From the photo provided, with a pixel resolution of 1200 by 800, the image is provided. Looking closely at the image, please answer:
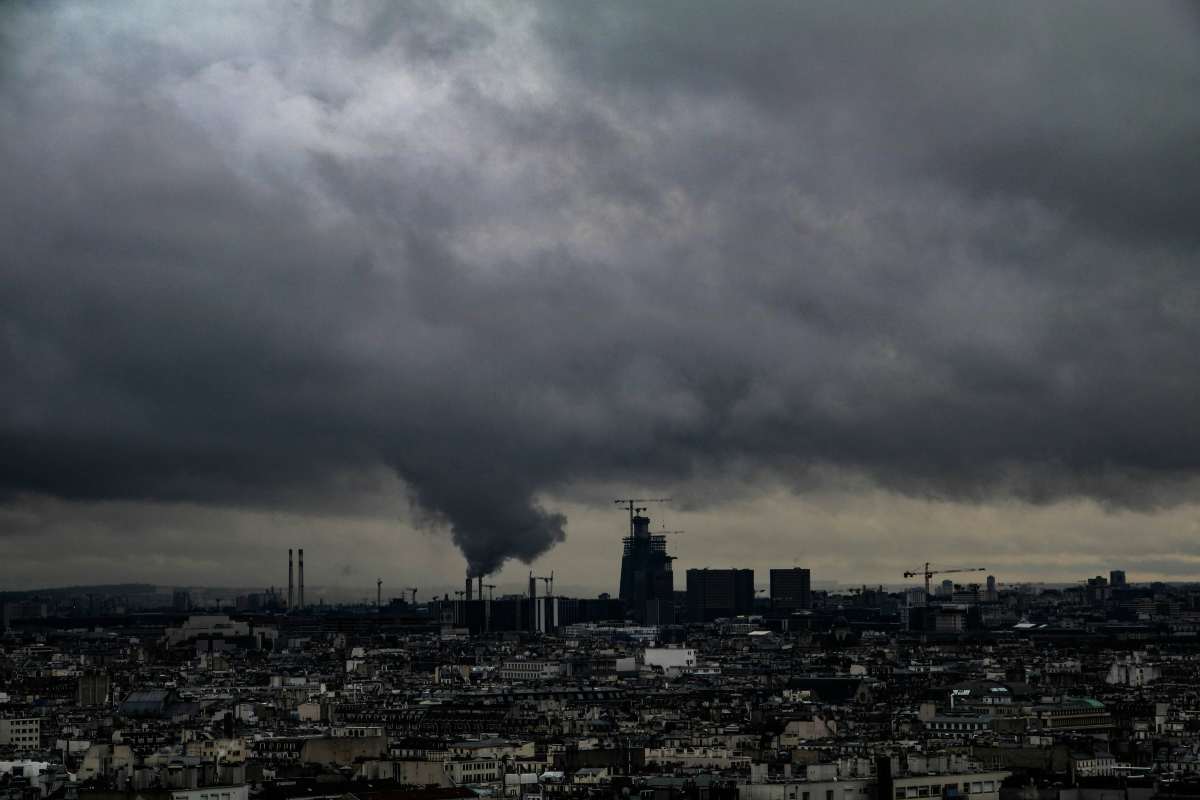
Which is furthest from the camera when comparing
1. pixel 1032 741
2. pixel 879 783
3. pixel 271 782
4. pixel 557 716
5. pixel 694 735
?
pixel 557 716

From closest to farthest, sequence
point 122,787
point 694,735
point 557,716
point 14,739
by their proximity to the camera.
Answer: point 122,787 < point 694,735 < point 14,739 < point 557,716

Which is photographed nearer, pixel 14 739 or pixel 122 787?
pixel 122 787

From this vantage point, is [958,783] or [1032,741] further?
[1032,741]

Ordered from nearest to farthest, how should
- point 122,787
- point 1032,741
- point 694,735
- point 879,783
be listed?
point 879,783 < point 122,787 < point 1032,741 < point 694,735

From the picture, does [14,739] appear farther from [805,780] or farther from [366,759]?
[805,780]

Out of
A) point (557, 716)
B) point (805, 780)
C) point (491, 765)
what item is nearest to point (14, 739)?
point (557, 716)

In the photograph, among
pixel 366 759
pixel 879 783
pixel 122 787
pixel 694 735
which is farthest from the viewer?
pixel 694 735

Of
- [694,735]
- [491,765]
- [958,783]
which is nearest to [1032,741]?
[694,735]

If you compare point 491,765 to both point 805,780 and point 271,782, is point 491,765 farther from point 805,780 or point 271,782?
point 805,780
